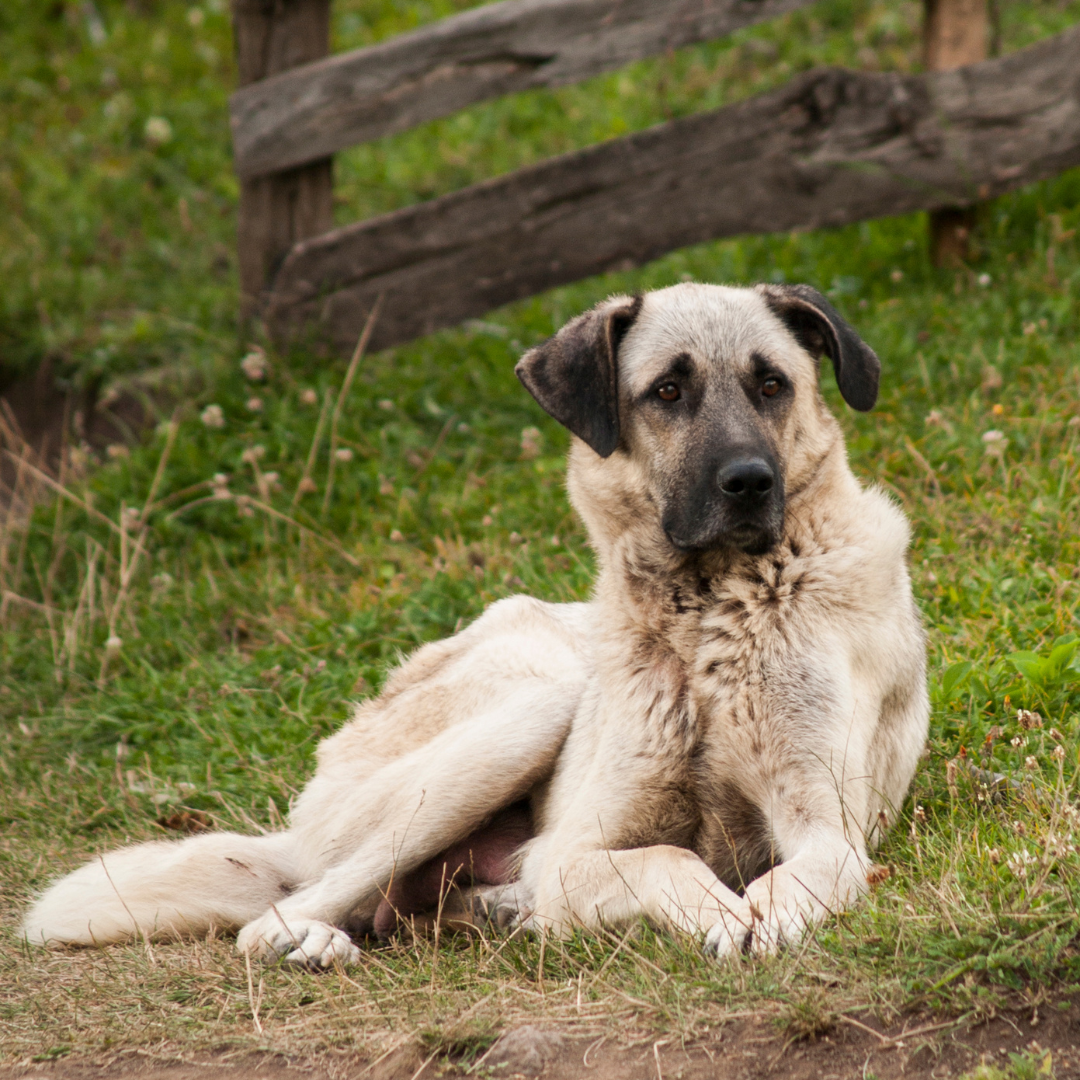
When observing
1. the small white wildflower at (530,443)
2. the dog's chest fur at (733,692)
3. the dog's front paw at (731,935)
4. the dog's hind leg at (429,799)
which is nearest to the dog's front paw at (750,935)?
the dog's front paw at (731,935)

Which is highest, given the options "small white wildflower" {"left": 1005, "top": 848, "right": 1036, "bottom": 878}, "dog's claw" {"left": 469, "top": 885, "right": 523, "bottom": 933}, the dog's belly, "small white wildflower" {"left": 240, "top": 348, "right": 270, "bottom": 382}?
"small white wildflower" {"left": 240, "top": 348, "right": 270, "bottom": 382}

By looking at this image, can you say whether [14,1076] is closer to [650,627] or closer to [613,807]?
[613,807]

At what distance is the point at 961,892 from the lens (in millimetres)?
2730

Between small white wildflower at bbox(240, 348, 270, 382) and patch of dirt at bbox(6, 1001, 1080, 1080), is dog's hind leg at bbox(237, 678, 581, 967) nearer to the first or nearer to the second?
patch of dirt at bbox(6, 1001, 1080, 1080)

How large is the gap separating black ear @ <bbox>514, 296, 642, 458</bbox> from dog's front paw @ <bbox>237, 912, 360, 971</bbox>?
1.59 metres

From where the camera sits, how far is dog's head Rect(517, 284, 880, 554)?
352cm

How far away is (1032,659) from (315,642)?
305 centimetres

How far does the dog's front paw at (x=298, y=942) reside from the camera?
11.2 feet

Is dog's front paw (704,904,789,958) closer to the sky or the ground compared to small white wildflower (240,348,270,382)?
closer to the ground

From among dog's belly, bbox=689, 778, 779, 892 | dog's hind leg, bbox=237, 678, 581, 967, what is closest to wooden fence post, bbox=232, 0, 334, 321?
dog's hind leg, bbox=237, 678, 581, 967

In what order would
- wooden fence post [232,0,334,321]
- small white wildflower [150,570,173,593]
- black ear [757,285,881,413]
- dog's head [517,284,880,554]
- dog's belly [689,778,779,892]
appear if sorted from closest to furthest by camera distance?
1. dog's belly [689,778,779,892]
2. dog's head [517,284,880,554]
3. black ear [757,285,881,413]
4. small white wildflower [150,570,173,593]
5. wooden fence post [232,0,334,321]

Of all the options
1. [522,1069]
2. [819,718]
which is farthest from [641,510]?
[522,1069]

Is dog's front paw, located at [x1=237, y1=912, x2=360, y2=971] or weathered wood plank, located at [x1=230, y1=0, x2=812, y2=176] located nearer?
dog's front paw, located at [x1=237, y1=912, x2=360, y2=971]

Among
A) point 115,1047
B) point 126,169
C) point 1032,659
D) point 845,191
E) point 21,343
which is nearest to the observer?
point 115,1047
